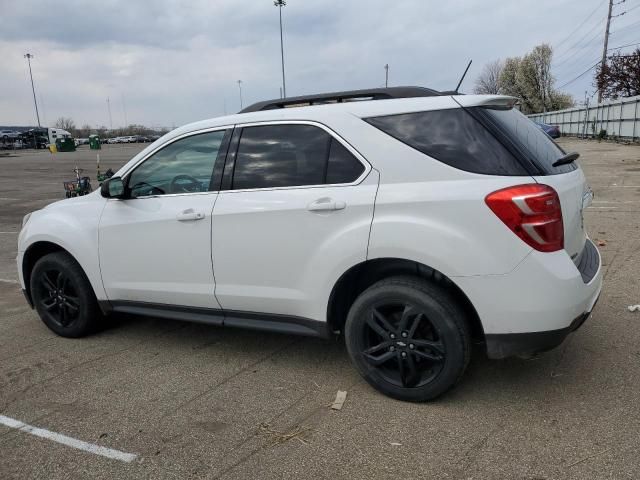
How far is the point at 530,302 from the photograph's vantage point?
108 inches

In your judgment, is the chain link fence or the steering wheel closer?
the steering wheel

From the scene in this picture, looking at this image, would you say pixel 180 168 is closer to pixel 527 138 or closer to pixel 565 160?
pixel 527 138

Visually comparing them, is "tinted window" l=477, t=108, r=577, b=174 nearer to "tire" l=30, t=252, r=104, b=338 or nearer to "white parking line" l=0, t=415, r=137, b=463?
"white parking line" l=0, t=415, r=137, b=463

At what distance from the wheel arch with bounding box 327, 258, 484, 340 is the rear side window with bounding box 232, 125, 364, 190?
0.55 metres

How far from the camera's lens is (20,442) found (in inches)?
115

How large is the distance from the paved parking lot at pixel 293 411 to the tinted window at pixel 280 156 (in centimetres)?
134

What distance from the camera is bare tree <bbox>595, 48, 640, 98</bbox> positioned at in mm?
45094

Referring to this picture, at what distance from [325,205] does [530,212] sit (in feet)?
3.76

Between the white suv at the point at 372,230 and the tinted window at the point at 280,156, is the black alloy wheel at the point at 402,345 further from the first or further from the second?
the tinted window at the point at 280,156

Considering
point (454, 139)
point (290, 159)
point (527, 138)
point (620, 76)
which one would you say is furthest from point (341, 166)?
point (620, 76)

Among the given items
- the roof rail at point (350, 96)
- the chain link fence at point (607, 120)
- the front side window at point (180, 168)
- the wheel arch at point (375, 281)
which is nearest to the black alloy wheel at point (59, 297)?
the front side window at point (180, 168)

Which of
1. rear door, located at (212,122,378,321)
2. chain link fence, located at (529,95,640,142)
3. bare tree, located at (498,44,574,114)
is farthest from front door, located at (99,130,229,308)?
bare tree, located at (498,44,574,114)

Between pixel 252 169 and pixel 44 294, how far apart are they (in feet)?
7.91

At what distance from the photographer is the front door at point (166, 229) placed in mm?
3662
